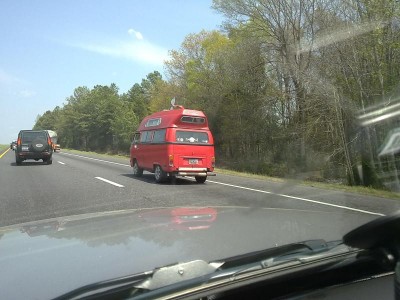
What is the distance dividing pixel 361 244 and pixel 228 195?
9.94 meters

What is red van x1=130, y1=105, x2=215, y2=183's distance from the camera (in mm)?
15352

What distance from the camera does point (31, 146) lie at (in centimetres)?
2639

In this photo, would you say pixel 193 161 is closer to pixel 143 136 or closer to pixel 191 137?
pixel 191 137

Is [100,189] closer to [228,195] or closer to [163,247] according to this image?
[228,195]

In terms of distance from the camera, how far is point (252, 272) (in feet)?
7.69

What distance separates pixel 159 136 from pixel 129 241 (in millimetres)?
12981

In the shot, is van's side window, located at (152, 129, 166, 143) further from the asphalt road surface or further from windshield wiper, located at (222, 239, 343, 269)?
windshield wiper, located at (222, 239, 343, 269)

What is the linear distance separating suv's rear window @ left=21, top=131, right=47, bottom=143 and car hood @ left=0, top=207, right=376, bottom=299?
23.9m

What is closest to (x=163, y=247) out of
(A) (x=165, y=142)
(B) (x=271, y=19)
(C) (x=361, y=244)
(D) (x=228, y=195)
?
(C) (x=361, y=244)

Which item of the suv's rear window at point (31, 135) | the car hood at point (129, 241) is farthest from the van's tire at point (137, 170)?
the car hood at point (129, 241)

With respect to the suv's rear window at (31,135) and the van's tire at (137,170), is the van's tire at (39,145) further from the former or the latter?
the van's tire at (137,170)

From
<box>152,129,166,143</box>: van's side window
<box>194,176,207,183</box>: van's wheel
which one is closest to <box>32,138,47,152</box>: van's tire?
<box>152,129,166,143</box>: van's side window

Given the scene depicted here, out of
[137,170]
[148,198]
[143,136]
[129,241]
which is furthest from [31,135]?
[129,241]

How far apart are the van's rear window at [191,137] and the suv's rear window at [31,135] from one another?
1426 cm
